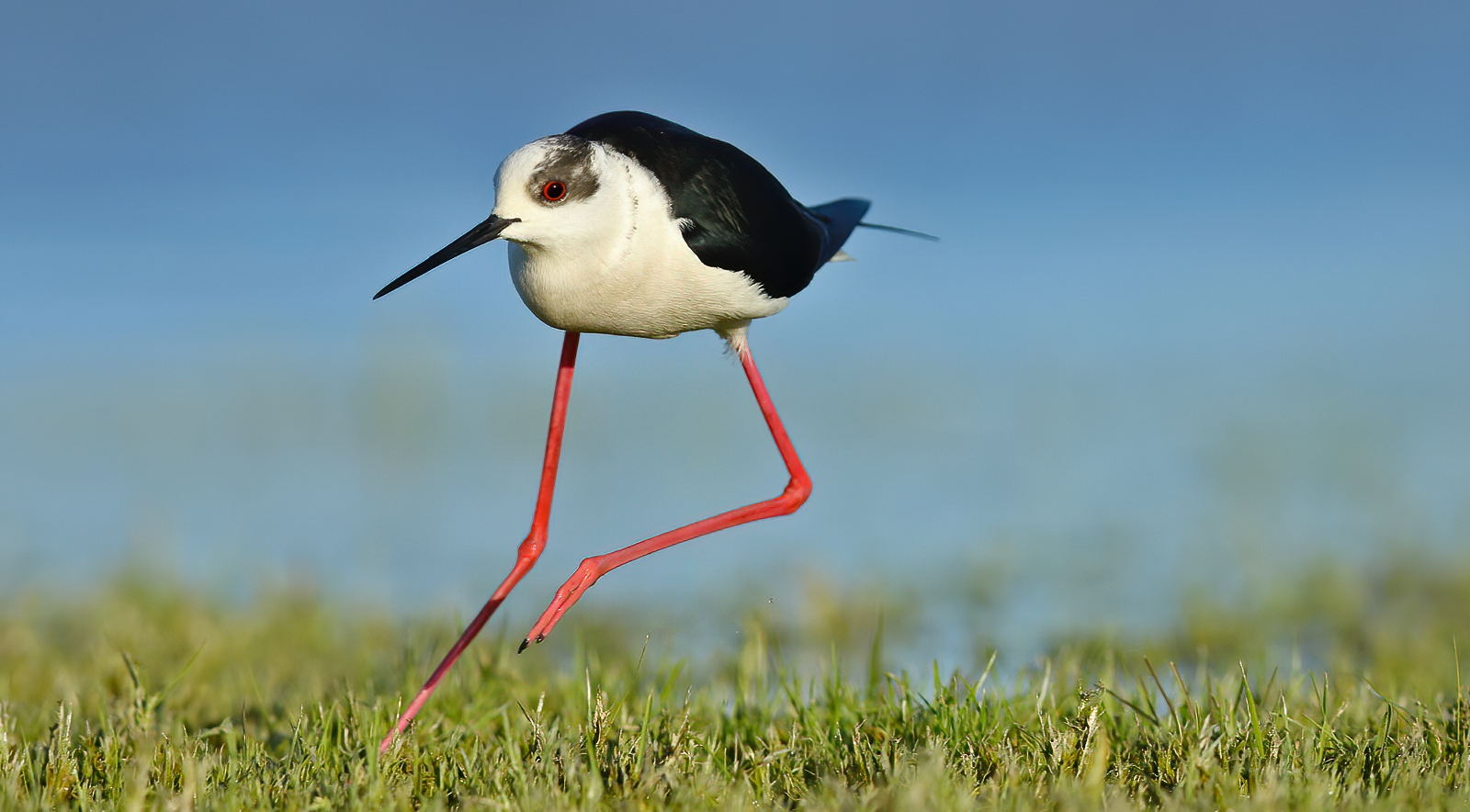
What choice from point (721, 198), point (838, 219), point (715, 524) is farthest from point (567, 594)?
point (838, 219)

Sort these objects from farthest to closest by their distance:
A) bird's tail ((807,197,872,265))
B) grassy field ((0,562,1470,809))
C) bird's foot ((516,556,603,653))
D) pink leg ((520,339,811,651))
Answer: bird's tail ((807,197,872,265)), pink leg ((520,339,811,651)), bird's foot ((516,556,603,653)), grassy field ((0,562,1470,809))

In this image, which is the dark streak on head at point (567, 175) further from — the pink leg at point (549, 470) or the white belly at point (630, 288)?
the pink leg at point (549, 470)

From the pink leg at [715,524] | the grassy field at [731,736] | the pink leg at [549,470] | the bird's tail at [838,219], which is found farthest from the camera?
the bird's tail at [838,219]

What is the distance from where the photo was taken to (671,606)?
7.52 m

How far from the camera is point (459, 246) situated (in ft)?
12.1

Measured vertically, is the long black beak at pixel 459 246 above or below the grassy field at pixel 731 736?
above

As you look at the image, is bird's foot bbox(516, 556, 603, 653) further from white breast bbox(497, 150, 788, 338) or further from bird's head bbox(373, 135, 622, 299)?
bird's head bbox(373, 135, 622, 299)

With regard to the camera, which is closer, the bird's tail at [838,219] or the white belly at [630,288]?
the white belly at [630,288]

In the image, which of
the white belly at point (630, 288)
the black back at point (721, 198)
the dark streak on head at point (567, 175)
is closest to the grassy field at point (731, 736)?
the white belly at point (630, 288)

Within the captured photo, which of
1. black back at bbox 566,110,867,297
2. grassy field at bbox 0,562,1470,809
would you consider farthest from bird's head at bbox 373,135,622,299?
grassy field at bbox 0,562,1470,809

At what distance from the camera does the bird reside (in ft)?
12.0

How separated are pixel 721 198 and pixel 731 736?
1.78 meters

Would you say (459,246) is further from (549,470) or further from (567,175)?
(549,470)

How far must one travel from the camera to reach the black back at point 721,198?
3.79 metres
